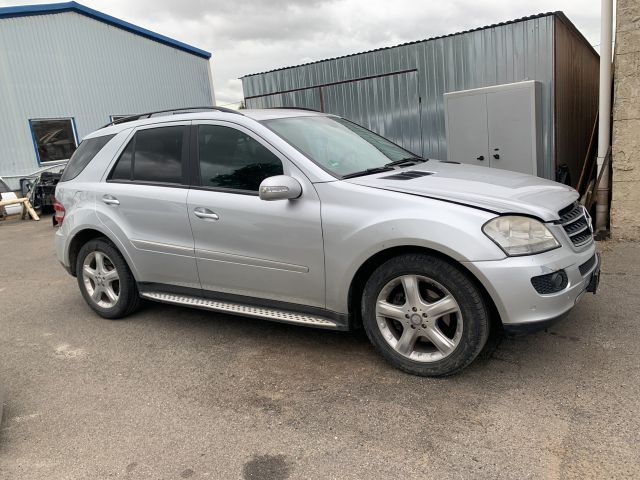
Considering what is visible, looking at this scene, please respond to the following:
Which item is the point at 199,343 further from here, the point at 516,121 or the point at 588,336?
the point at 516,121

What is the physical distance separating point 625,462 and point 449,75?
8.16 m

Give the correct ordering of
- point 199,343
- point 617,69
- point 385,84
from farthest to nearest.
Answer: point 385,84
point 617,69
point 199,343

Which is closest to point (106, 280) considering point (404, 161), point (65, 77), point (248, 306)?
point (248, 306)

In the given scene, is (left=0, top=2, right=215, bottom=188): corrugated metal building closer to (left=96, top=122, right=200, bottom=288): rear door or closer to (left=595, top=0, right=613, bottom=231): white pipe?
(left=96, top=122, right=200, bottom=288): rear door

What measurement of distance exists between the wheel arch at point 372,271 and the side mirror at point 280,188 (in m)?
0.64

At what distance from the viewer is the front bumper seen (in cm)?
285

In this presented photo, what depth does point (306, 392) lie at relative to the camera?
3.23m

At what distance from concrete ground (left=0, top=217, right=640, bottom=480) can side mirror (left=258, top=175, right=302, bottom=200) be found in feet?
3.85

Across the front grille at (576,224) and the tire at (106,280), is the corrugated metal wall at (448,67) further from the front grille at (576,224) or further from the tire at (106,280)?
the tire at (106,280)

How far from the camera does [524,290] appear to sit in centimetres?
285

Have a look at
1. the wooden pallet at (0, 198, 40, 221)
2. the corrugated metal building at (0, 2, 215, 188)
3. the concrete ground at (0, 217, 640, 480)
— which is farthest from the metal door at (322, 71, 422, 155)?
the corrugated metal building at (0, 2, 215, 188)

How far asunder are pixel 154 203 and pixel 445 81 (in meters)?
6.97

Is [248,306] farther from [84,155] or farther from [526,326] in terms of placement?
[84,155]

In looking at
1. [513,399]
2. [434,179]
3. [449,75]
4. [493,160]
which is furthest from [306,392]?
[449,75]
